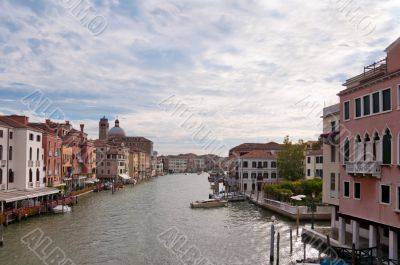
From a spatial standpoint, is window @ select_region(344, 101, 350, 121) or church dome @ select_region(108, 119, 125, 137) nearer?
window @ select_region(344, 101, 350, 121)

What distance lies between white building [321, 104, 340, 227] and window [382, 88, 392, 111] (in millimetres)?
5616

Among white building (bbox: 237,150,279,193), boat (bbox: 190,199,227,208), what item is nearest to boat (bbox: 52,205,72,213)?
boat (bbox: 190,199,227,208)

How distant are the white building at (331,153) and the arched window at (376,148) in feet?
15.7

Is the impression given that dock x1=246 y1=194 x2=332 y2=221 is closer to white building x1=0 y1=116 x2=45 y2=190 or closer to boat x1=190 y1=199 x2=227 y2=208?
boat x1=190 y1=199 x2=227 y2=208

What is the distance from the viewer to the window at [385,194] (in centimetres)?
1696

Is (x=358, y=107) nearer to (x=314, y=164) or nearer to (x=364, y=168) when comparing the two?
(x=364, y=168)

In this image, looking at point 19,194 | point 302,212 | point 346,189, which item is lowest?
point 302,212

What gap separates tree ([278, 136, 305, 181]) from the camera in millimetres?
55531

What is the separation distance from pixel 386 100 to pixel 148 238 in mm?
16879

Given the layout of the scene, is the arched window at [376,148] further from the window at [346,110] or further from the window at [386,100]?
the window at [346,110]

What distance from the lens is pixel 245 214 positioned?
130 ft

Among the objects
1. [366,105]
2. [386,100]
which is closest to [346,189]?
[366,105]

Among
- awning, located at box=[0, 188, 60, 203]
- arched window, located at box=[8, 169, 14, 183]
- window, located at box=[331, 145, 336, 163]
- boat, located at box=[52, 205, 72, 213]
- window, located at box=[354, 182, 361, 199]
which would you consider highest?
window, located at box=[331, 145, 336, 163]

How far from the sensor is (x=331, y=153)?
959 inches
